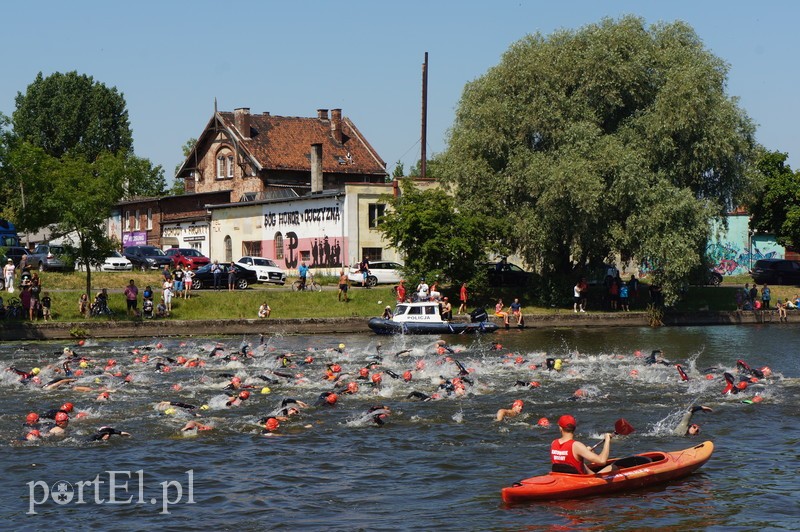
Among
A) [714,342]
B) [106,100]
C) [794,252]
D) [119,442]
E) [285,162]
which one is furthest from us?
[106,100]

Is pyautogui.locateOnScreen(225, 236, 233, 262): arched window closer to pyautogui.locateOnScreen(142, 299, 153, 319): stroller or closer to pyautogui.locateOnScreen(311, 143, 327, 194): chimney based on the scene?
pyautogui.locateOnScreen(311, 143, 327, 194): chimney

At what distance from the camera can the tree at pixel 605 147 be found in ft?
162

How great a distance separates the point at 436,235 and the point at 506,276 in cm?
673

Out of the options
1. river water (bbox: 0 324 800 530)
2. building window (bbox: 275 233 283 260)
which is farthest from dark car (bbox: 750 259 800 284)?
building window (bbox: 275 233 283 260)

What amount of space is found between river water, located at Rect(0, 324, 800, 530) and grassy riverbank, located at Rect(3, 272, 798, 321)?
13.1 meters

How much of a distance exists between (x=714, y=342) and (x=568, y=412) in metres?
20.2

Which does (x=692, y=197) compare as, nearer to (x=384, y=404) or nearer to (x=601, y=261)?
(x=601, y=261)

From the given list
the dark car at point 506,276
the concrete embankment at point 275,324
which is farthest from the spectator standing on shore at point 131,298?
the dark car at point 506,276

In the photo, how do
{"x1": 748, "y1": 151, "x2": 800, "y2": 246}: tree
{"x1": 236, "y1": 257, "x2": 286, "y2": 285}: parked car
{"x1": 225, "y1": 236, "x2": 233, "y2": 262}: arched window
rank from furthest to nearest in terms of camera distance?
{"x1": 225, "y1": 236, "x2": 233, "y2": 262}: arched window
{"x1": 748, "y1": 151, "x2": 800, "y2": 246}: tree
{"x1": 236, "y1": 257, "x2": 286, "y2": 285}: parked car

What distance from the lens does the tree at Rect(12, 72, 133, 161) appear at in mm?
108062

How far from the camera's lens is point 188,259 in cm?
6344

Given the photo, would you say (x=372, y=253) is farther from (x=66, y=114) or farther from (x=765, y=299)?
(x=66, y=114)

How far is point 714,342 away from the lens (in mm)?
43594

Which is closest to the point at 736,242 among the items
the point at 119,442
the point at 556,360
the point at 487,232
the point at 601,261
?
the point at 601,261
